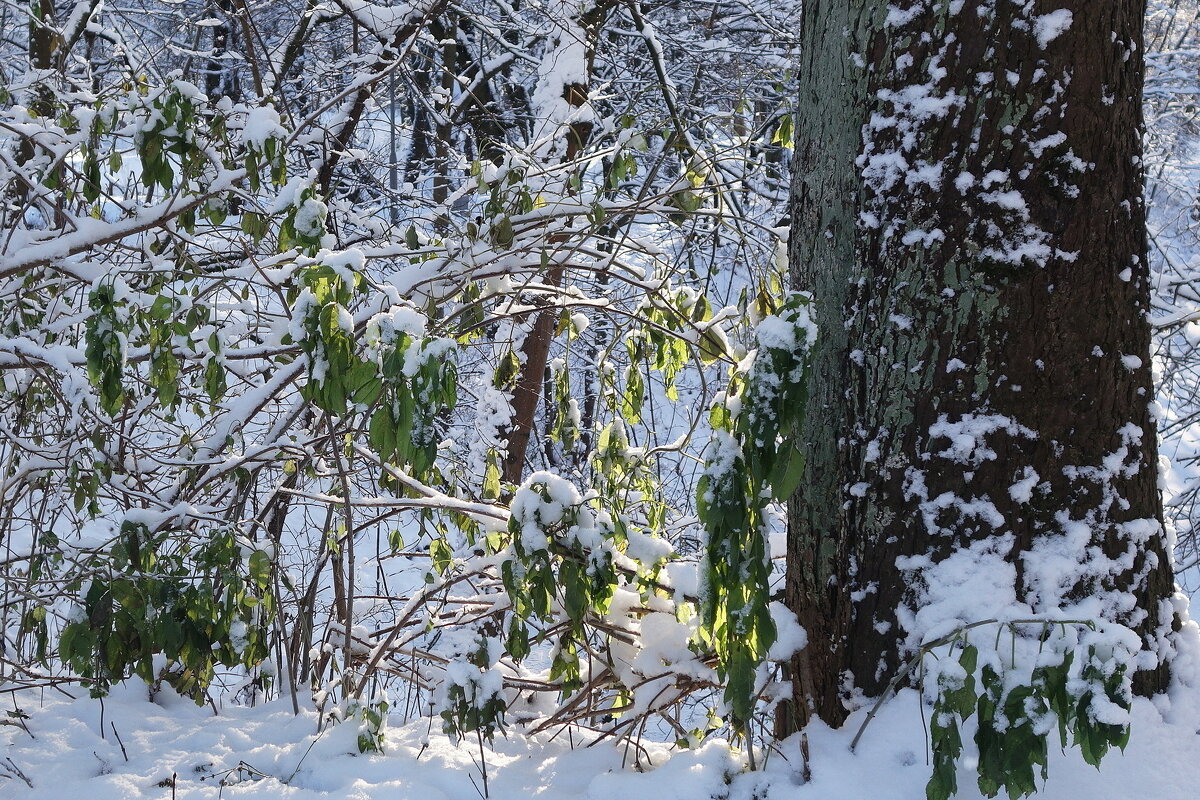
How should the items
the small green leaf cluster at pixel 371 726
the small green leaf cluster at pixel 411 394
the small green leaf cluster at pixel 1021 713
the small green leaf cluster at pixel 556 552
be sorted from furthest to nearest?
the small green leaf cluster at pixel 371 726
the small green leaf cluster at pixel 556 552
the small green leaf cluster at pixel 411 394
the small green leaf cluster at pixel 1021 713

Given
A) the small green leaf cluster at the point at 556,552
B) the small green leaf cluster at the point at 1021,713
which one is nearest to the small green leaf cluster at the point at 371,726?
the small green leaf cluster at the point at 556,552

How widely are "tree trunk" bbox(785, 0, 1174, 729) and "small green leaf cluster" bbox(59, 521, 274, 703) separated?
62.0 inches

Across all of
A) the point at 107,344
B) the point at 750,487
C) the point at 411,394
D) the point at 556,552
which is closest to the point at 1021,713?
the point at 750,487

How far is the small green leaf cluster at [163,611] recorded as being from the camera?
226 centimetres

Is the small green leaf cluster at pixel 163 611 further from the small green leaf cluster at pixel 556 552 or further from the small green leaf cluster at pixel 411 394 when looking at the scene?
the small green leaf cluster at pixel 411 394

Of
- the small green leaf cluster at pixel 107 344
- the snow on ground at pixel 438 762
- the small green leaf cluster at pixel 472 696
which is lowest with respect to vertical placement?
the snow on ground at pixel 438 762

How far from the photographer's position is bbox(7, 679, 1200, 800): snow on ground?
1.54 metres

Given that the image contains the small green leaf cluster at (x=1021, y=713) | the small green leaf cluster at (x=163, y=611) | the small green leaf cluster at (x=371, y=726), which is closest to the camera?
the small green leaf cluster at (x=1021, y=713)

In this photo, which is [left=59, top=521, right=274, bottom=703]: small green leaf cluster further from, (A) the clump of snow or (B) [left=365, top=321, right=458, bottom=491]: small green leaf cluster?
(A) the clump of snow

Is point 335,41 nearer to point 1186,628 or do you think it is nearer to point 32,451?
Answer: point 32,451

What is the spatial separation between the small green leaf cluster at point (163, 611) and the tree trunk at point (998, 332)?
62.0 inches

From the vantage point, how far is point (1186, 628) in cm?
169

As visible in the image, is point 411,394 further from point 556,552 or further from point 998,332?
point 998,332

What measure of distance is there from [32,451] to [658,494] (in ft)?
6.99
